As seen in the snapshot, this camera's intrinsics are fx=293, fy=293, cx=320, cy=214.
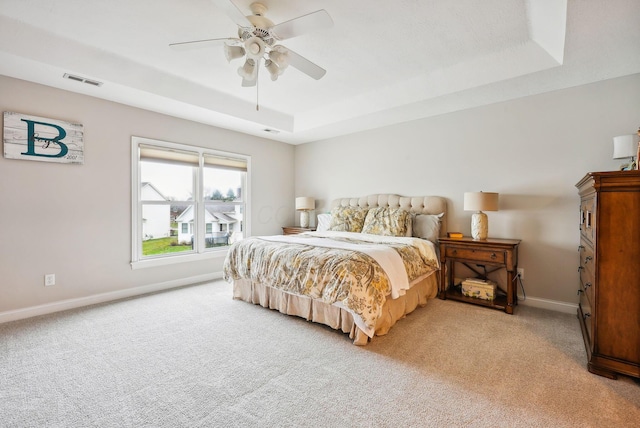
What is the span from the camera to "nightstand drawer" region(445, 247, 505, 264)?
10.6 feet

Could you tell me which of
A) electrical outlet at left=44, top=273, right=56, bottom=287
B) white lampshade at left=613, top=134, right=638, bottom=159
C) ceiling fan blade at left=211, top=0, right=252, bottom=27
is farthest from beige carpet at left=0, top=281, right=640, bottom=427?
ceiling fan blade at left=211, top=0, right=252, bottom=27

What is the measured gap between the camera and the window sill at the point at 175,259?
3.92m

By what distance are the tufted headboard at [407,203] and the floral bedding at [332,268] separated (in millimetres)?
601

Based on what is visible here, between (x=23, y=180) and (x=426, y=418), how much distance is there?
4.23 meters

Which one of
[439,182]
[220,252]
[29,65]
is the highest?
[29,65]

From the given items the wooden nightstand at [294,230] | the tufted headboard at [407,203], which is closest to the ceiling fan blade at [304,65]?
the tufted headboard at [407,203]

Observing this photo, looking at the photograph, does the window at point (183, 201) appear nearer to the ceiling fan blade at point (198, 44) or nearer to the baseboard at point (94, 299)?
the baseboard at point (94, 299)

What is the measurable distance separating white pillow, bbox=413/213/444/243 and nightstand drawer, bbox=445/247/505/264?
1.09 feet

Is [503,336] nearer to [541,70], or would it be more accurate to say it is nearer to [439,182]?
[439,182]

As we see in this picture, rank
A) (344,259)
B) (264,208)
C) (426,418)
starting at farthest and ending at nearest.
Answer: (264,208) → (344,259) → (426,418)

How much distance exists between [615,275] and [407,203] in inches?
101

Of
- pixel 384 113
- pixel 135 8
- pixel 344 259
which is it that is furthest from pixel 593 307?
pixel 135 8

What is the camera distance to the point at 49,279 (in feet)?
10.6

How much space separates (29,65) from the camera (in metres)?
→ 2.73
